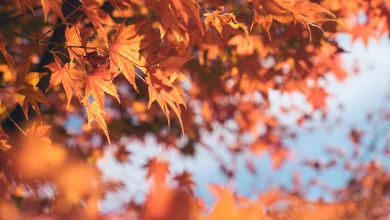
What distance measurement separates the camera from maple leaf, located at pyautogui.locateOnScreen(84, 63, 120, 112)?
173 cm

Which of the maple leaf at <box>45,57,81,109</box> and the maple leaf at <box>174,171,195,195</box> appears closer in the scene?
the maple leaf at <box>45,57,81,109</box>

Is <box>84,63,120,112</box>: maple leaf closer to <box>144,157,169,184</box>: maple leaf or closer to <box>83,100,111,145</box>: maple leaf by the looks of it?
<box>83,100,111,145</box>: maple leaf

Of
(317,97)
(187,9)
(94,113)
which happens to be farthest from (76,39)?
(317,97)

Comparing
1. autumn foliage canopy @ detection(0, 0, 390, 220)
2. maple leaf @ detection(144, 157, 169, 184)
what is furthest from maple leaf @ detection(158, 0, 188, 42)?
maple leaf @ detection(144, 157, 169, 184)

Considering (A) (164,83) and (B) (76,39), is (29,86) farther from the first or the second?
(A) (164,83)

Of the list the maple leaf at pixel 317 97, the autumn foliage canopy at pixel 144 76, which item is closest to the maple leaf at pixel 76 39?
the autumn foliage canopy at pixel 144 76

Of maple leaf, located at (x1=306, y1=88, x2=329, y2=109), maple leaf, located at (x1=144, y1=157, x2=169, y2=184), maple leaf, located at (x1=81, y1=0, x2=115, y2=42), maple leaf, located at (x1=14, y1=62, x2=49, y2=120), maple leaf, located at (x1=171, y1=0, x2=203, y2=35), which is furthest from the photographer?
maple leaf, located at (x1=306, y1=88, x2=329, y2=109)

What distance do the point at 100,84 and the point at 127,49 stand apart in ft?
0.58

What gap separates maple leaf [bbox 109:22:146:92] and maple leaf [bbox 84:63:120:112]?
0.07m

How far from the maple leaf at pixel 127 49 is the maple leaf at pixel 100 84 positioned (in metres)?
0.07

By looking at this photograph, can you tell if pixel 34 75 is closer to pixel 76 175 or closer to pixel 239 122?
pixel 76 175

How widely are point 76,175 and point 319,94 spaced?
6.60 ft

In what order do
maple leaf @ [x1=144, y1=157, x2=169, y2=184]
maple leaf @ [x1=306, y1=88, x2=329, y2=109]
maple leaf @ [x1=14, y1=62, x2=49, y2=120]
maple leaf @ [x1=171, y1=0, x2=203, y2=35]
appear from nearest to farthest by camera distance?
maple leaf @ [x1=171, y1=0, x2=203, y2=35] → maple leaf @ [x1=14, y1=62, x2=49, y2=120] → maple leaf @ [x1=144, y1=157, x2=169, y2=184] → maple leaf @ [x1=306, y1=88, x2=329, y2=109]

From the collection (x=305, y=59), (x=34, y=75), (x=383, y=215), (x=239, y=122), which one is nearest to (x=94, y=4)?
(x=34, y=75)
